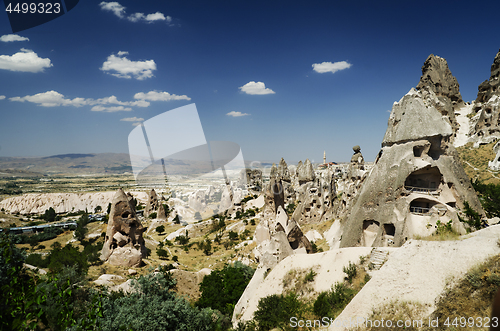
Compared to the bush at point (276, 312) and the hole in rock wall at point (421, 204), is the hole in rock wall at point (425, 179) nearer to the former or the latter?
the hole in rock wall at point (421, 204)

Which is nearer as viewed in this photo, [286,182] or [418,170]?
[418,170]

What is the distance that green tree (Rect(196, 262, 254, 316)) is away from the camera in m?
15.2

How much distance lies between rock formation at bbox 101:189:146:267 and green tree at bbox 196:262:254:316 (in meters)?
8.46

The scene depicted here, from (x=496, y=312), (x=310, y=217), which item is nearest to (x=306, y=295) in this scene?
(x=496, y=312)

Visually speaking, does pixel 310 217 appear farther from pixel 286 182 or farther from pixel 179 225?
pixel 179 225

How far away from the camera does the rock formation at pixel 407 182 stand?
14514 mm

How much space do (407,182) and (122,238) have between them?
22.6m

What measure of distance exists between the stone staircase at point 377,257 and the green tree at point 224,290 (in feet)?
28.3

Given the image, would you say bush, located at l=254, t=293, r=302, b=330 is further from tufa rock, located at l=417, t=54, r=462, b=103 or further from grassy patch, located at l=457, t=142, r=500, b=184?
tufa rock, located at l=417, t=54, r=462, b=103

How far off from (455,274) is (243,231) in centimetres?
2863

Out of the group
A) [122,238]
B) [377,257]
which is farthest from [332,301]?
[122,238]

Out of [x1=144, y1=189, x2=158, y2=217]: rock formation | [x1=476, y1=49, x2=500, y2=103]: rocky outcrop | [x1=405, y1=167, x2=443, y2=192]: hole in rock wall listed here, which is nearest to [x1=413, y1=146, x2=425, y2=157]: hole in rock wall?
[x1=405, y1=167, x2=443, y2=192]: hole in rock wall

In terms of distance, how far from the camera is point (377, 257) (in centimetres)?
1174

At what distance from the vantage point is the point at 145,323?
30.4 feet
